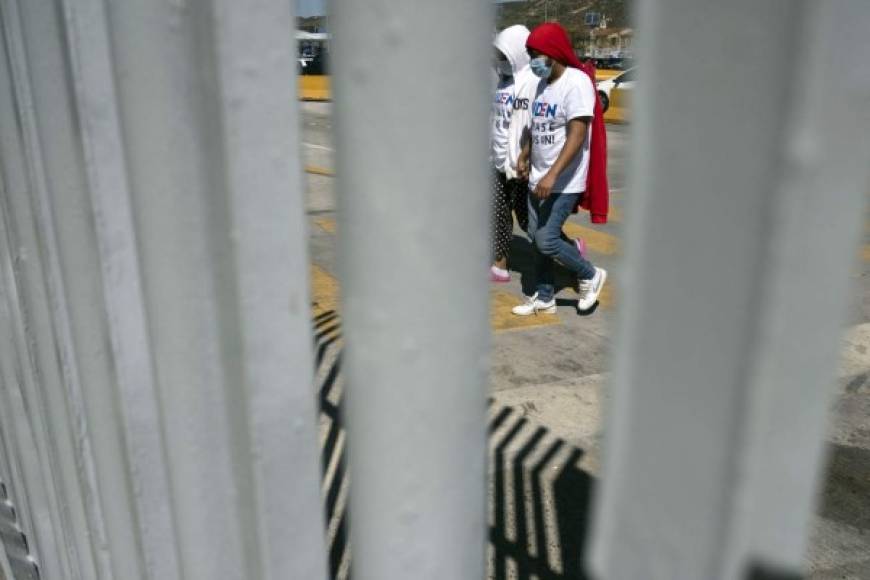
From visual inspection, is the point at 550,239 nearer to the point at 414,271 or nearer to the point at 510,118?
the point at 510,118

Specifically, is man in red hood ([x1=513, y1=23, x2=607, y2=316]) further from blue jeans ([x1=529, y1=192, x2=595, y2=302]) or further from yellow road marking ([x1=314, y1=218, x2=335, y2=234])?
yellow road marking ([x1=314, y1=218, x2=335, y2=234])

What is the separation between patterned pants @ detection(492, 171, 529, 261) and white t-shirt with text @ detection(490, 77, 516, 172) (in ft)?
0.52

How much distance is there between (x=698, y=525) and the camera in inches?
19.4

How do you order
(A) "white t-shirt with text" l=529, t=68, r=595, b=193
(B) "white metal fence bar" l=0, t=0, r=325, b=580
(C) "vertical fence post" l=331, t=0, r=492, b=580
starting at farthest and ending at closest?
(A) "white t-shirt with text" l=529, t=68, r=595, b=193 < (B) "white metal fence bar" l=0, t=0, r=325, b=580 < (C) "vertical fence post" l=331, t=0, r=492, b=580

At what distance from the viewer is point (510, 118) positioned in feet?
17.4

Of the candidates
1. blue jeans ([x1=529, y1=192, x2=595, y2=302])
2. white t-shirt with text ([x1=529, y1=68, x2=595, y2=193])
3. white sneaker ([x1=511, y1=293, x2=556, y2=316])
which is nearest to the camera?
white t-shirt with text ([x1=529, y1=68, x2=595, y2=193])

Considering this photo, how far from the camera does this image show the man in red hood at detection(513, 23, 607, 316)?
4.69m

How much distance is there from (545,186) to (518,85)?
780 millimetres

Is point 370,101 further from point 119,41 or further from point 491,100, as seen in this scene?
point 119,41

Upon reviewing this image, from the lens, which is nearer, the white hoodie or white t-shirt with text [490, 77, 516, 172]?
the white hoodie

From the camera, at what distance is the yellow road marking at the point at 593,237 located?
684 centimetres

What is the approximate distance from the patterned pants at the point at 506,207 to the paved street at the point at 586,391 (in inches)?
12.9

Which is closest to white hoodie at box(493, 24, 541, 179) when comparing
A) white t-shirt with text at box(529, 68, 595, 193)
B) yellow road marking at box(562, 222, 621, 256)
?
white t-shirt with text at box(529, 68, 595, 193)

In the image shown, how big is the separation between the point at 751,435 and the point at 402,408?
0.92 ft
